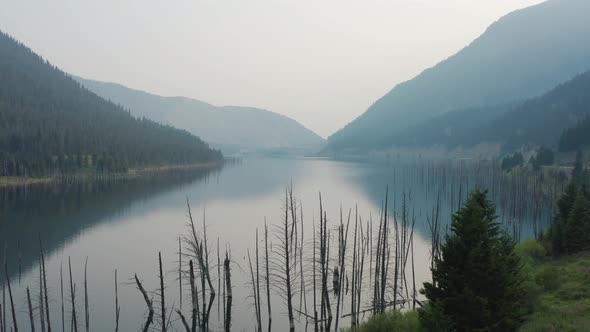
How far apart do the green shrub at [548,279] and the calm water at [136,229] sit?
51.1 feet

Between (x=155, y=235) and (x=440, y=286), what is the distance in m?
58.1

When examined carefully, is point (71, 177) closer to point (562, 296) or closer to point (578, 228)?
point (578, 228)

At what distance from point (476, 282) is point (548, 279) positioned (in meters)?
13.8

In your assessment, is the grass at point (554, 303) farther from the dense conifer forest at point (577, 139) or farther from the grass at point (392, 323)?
the dense conifer forest at point (577, 139)

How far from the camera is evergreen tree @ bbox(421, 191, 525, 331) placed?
57.9 feet

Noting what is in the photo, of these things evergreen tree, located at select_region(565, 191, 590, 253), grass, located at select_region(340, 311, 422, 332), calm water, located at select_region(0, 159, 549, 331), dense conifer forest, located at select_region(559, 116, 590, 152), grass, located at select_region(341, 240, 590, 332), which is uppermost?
dense conifer forest, located at select_region(559, 116, 590, 152)

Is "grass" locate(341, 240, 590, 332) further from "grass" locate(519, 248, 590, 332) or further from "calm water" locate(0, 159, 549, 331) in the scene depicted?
"calm water" locate(0, 159, 549, 331)

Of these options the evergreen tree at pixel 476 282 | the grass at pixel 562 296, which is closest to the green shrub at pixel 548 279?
the grass at pixel 562 296

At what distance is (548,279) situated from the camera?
27.9 meters

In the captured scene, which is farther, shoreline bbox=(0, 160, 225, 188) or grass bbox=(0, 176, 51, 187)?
shoreline bbox=(0, 160, 225, 188)

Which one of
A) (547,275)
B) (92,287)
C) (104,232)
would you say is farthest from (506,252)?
(104,232)

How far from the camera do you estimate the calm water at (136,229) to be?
39.3m

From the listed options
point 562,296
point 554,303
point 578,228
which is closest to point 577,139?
point 578,228

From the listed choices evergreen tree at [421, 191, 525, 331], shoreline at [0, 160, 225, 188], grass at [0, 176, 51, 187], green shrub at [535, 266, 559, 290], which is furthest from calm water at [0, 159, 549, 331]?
evergreen tree at [421, 191, 525, 331]
